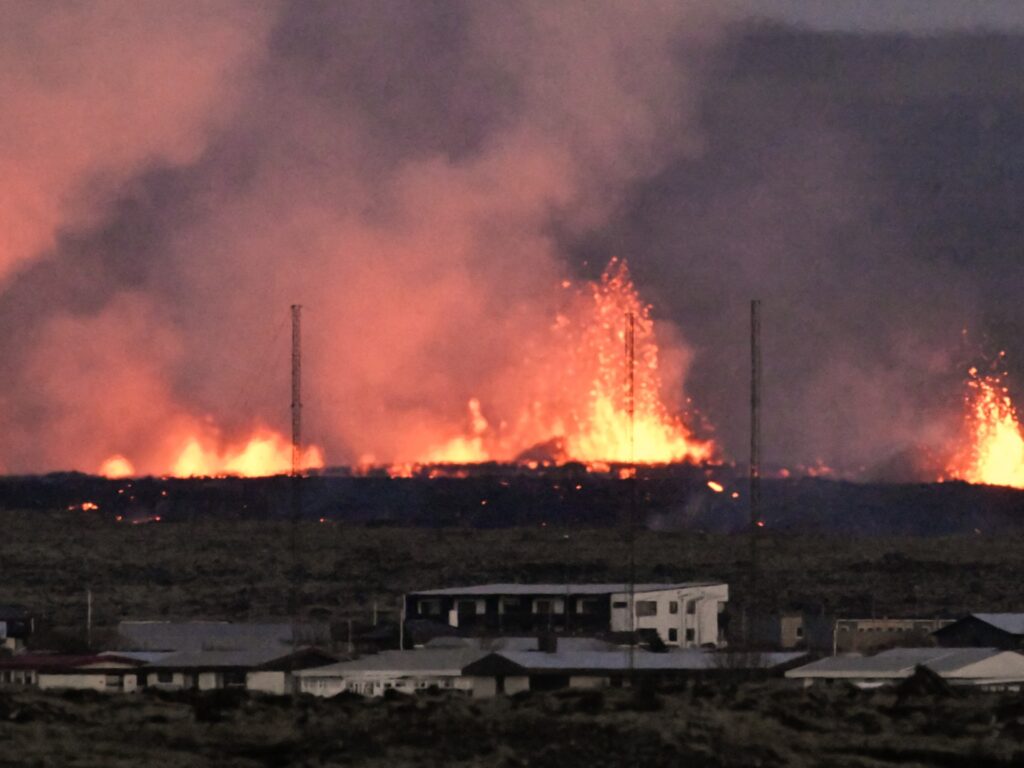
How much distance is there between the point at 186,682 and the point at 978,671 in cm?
2062

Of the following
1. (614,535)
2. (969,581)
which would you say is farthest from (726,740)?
(614,535)

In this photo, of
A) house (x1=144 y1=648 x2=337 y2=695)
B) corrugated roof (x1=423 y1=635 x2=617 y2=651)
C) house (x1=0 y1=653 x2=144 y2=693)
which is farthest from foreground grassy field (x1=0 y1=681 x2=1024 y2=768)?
corrugated roof (x1=423 y1=635 x2=617 y2=651)

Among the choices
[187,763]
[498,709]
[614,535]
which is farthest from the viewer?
[614,535]

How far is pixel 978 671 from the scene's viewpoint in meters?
82.8

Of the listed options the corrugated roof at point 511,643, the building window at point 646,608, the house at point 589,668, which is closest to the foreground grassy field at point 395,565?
the building window at point 646,608

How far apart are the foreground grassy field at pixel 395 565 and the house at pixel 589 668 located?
83.2 ft

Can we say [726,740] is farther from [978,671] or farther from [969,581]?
[969,581]

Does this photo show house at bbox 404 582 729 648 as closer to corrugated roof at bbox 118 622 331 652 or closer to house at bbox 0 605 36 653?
corrugated roof at bbox 118 622 331 652

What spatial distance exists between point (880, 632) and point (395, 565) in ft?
172

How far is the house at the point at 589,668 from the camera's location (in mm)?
81500

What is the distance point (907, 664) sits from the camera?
84.3m

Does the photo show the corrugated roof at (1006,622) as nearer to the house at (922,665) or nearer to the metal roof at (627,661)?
the house at (922,665)

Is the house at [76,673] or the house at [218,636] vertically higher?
the house at [218,636]

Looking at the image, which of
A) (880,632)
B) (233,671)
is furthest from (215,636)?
(880,632)
